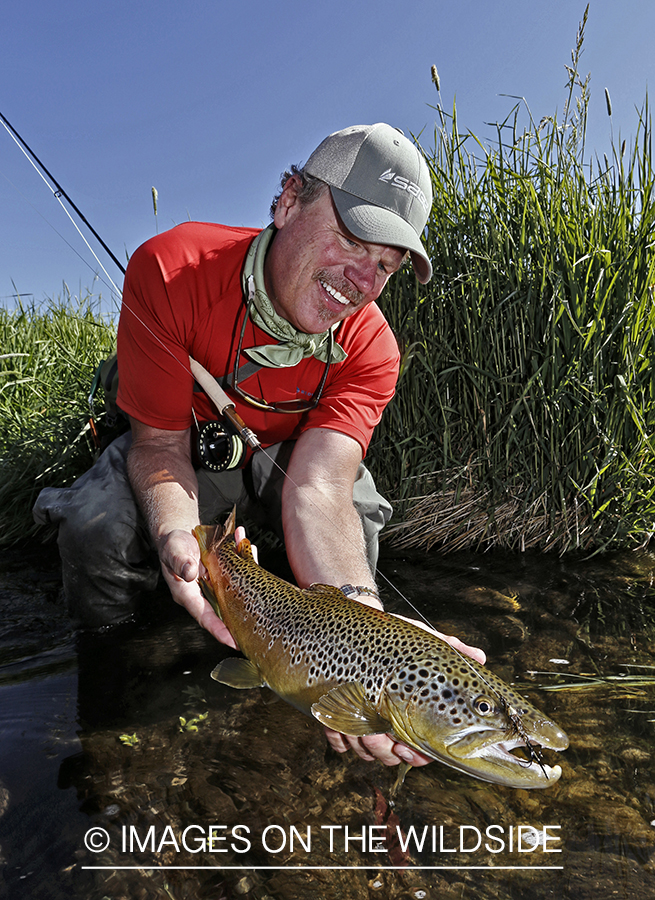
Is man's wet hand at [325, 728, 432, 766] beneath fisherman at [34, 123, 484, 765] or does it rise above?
beneath

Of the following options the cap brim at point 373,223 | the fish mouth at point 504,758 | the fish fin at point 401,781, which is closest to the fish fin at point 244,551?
the fish fin at point 401,781

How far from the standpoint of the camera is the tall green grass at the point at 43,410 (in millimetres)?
5109

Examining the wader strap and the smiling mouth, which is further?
the wader strap

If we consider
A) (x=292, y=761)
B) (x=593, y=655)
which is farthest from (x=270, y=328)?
(x=593, y=655)

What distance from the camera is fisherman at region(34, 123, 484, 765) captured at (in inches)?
117

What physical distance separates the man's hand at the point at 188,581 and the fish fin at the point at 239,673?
0.18 metres

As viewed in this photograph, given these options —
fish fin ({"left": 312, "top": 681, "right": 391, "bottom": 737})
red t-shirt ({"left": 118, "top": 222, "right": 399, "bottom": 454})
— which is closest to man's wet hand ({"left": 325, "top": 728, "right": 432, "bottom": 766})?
fish fin ({"left": 312, "top": 681, "right": 391, "bottom": 737})

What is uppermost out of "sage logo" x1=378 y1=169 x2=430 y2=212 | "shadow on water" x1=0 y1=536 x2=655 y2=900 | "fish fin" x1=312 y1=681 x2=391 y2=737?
"sage logo" x1=378 y1=169 x2=430 y2=212

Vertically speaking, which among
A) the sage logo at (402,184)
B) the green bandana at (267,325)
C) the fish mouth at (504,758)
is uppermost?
the sage logo at (402,184)

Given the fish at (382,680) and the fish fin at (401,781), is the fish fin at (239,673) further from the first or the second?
the fish fin at (401,781)

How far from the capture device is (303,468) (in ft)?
10.7

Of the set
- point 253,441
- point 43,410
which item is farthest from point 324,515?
point 43,410

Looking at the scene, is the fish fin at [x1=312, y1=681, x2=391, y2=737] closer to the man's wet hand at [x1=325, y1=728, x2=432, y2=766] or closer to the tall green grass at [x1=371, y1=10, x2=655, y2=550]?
the man's wet hand at [x1=325, y1=728, x2=432, y2=766]

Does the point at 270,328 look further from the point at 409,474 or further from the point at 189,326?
the point at 409,474
